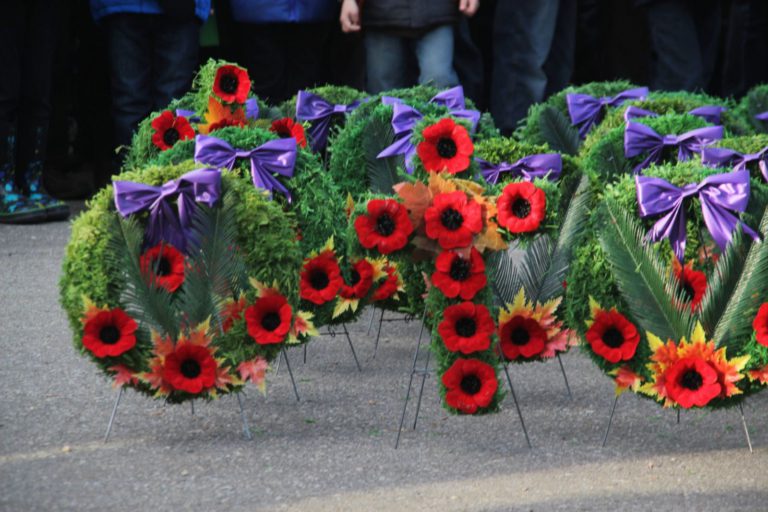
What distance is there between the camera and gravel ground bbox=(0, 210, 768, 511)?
3.62m

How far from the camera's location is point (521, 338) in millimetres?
4250

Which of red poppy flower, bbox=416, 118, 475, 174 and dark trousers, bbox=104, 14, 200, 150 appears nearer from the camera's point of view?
red poppy flower, bbox=416, 118, 475, 174

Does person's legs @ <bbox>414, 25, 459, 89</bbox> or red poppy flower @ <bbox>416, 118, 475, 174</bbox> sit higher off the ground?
red poppy flower @ <bbox>416, 118, 475, 174</bbox>

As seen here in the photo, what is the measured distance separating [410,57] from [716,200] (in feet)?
13.9

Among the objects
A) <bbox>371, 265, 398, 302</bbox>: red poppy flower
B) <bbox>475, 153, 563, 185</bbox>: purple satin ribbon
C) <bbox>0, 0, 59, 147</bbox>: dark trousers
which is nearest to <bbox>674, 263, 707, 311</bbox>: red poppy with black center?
<bbox>475, 153, 563, 185</bbox>: purple satin ribbon


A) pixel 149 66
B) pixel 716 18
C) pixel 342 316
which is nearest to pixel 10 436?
pixel 342 316

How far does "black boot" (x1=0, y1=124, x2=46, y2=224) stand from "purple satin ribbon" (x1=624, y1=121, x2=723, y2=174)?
372 centimetres

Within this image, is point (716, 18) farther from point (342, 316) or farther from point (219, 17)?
point (342, 316)

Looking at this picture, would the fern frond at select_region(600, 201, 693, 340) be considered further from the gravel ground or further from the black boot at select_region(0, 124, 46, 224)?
the black boot at select_region(0, 124, 46, 224)

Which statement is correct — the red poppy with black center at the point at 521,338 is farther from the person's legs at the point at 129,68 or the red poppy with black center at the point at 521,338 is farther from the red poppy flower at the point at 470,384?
the person's legs at the point at 129,68

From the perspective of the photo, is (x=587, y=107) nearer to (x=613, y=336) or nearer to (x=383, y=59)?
(x=383, y=59)

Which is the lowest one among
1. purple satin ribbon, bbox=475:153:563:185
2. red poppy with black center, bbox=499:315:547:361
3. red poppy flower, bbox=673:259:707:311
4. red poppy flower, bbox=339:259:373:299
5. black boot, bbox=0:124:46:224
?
black boot, bbox=0:124:46:224

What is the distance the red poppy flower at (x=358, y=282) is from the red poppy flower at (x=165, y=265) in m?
0.87

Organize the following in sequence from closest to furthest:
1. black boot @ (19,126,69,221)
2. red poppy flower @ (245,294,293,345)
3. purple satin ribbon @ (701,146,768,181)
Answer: red poppy flower @ (245,294,293,345), purple satin ribbon @ (701,146,768,181), black boot @ (19,126,69,221)
